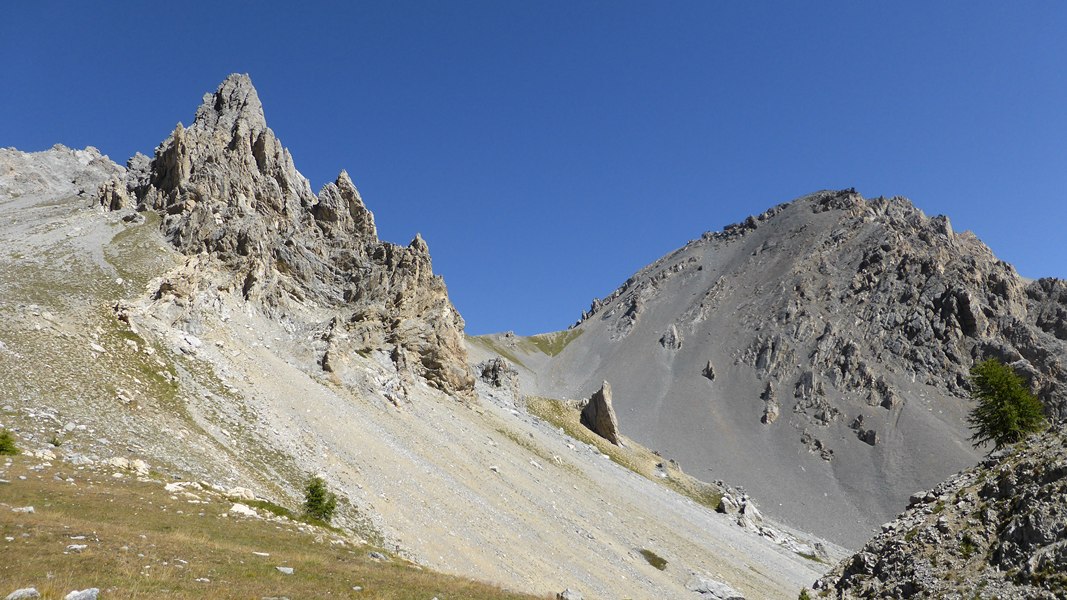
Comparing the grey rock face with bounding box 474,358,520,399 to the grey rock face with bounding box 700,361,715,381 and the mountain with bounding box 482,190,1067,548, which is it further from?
the grey rock face with bounding box 700,361,715,381

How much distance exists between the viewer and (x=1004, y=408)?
111ft

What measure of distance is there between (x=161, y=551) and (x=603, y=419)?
87868 mm

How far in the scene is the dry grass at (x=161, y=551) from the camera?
45.1 feet

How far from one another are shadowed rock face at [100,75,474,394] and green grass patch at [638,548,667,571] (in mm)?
33149

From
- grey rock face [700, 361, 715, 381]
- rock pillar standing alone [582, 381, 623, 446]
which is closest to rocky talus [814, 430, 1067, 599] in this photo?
rock pillar standing alone [582, 381, 623, 446]

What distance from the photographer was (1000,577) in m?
13.6

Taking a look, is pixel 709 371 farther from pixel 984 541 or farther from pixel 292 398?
pixel 984 541

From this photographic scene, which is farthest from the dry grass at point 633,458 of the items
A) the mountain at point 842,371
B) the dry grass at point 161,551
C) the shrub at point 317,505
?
the dry grass at point 161,551

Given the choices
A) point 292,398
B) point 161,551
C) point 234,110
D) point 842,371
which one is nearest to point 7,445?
point 161,551

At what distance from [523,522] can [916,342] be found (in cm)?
15020

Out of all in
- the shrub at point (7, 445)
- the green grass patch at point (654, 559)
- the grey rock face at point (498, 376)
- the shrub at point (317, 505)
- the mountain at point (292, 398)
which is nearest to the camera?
the shrub at point (7, 445)

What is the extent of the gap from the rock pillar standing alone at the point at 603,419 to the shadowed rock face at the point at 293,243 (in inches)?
1257

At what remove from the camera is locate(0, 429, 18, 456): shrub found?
24725 mm

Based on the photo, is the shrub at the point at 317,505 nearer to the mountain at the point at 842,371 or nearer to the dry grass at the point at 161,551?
the dry grass at the point at 161,551
